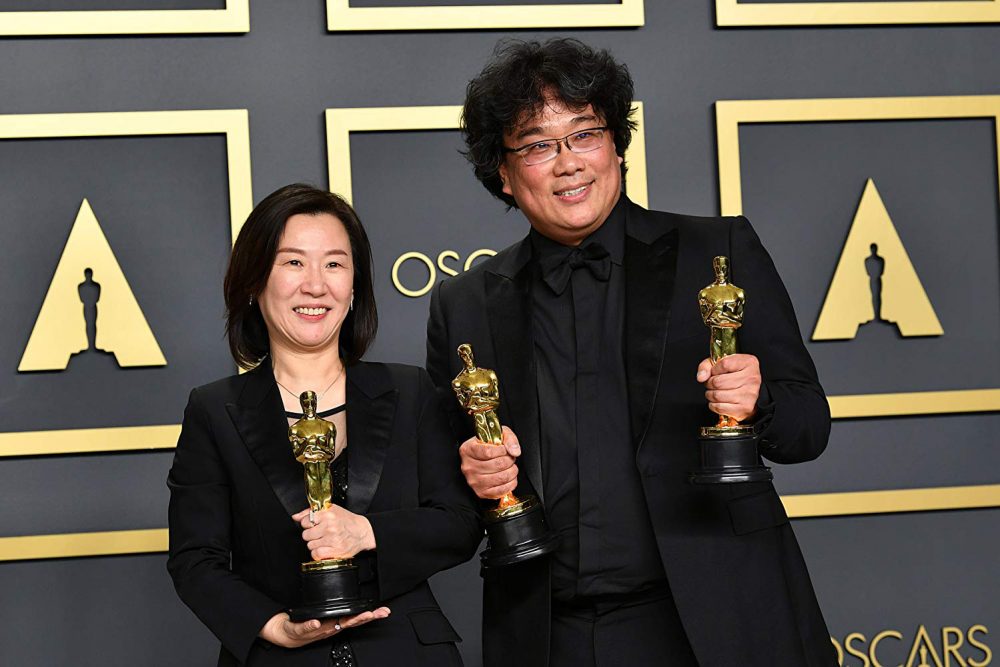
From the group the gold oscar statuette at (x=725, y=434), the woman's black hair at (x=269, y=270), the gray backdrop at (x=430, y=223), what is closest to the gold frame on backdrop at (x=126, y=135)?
the gray backdrop at (x=430, y=223)

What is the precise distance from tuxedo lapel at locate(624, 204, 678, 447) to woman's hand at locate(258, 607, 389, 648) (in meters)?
0.53

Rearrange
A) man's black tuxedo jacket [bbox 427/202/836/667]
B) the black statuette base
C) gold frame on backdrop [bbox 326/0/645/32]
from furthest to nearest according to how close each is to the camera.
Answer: gold frame on backdrop [bbox 326/0/645/32] < man's black tuxedo jacket [bbox 427/202/836/667] < the black statuette base

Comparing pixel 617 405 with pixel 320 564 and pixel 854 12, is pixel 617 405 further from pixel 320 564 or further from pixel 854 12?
pixel 854 12

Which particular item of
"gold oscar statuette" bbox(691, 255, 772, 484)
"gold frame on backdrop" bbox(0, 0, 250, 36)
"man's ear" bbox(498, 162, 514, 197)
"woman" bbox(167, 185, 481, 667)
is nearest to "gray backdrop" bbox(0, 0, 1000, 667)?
"gold frame on backdrop" bbox(0, 0, 250, 36)

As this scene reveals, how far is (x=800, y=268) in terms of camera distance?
10.4ft

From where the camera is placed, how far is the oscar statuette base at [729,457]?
182cm

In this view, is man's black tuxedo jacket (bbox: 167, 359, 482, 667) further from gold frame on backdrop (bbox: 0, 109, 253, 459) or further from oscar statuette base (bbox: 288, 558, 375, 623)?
gold frame on backdrop (bbox: 0, 109, 253, 459)

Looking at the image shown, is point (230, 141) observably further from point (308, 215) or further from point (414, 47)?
point (308, 215)

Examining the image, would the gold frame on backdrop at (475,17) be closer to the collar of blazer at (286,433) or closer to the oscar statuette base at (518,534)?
the collar of blazer at (286,433)

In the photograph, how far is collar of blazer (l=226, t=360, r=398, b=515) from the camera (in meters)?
1.92

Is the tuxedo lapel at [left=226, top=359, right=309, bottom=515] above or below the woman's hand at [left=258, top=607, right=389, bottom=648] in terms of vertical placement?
above

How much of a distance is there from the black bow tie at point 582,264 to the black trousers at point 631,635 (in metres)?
0.54

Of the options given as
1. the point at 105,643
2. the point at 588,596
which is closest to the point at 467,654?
the point at 105,643

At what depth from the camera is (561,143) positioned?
2082 millimetres
